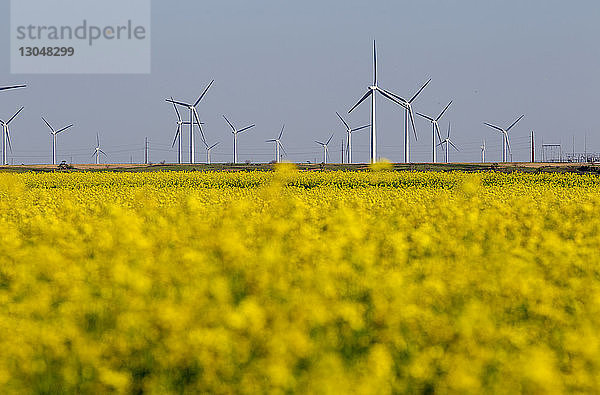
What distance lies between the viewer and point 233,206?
1070 centimetres

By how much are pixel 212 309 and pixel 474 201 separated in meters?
11.4

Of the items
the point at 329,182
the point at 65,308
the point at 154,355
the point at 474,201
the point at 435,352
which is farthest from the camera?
the point at 329,182

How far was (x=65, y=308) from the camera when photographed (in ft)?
17.3

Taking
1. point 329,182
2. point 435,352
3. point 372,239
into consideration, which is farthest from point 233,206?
point 329,182

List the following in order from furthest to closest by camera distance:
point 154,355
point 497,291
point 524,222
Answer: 1. point 524,222
2. point 497,291
3. point 154,355

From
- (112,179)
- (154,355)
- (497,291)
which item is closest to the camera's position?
(154,355)

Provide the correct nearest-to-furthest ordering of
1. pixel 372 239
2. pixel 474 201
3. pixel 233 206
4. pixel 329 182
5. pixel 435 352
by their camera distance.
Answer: pixel 435 352, pixel 372 239, pixel 233 206, pixel 474 201, pixel 329 182

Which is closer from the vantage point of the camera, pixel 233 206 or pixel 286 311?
pixel 286 311

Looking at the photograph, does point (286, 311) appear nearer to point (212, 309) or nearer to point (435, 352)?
point (212, 309)

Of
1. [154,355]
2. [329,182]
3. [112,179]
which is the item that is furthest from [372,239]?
[112,179]

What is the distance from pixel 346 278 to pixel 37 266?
11.0ft

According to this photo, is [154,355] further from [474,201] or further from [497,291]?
[474,201]

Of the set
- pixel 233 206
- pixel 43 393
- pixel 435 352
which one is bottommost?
pixel 43 393

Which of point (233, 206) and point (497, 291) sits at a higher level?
point (233, 206)
